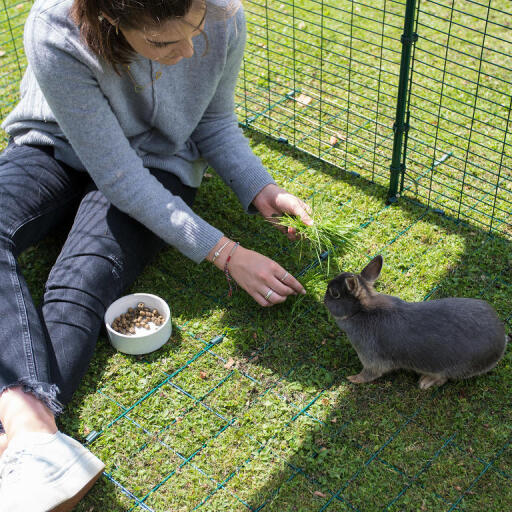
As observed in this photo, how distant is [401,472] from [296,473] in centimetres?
46

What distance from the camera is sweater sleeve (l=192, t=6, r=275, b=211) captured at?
392 cm

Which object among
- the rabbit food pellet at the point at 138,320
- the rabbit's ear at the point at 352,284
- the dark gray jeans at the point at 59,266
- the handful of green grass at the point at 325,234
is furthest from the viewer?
the handful of green grass at the point at 325,234

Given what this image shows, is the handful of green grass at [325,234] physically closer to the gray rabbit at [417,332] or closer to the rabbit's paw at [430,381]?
the gray rabbit at [417,332]

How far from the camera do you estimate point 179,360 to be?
3.50m

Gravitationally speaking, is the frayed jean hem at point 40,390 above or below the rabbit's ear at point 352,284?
below

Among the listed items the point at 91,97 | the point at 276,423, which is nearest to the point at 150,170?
the point at 91,97

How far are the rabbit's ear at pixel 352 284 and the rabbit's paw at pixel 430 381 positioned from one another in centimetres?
53

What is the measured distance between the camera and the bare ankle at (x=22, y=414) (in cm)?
286

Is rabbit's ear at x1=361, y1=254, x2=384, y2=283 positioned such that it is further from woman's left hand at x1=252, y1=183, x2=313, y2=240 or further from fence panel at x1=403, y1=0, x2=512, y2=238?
fence panel at x1=403, y1=0, x2=512, y2=238

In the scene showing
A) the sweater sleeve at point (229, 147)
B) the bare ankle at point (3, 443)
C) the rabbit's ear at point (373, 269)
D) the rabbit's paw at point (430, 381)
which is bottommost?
the rabbit's paw at point (430, 381)

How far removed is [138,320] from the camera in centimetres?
357

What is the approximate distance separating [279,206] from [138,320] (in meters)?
1.02

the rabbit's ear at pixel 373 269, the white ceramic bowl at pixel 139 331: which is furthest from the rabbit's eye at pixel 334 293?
the white ceramic bowl at pixel 139 331

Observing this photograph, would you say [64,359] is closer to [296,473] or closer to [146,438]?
[146,438]
